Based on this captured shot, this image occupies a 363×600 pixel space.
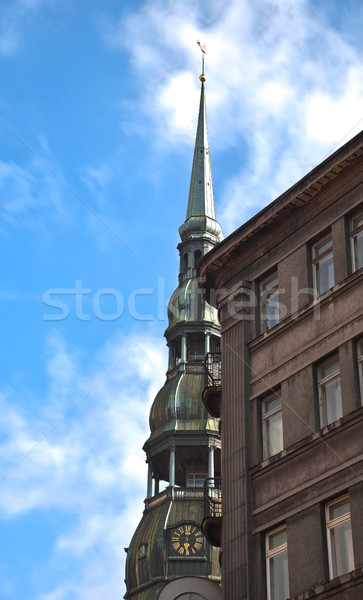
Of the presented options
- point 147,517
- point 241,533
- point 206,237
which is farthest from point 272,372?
point 206,237

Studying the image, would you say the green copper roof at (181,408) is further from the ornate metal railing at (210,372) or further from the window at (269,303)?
the window at (269,303)

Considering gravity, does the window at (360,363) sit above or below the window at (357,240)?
below

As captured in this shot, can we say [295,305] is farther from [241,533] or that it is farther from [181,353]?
[181,353]

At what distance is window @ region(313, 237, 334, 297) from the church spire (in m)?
63.3

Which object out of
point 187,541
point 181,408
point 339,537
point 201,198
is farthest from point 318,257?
point 201,198

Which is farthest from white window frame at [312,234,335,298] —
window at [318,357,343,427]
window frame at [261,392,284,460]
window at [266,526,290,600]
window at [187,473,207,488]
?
window at [187,473,207,488]

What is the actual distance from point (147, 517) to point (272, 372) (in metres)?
52.2

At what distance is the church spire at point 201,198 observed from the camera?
95250 mm

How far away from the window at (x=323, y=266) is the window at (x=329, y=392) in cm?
228

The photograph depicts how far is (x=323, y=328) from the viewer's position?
28875 mm

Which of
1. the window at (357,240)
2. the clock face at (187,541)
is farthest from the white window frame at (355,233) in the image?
the clock face at (187,541)

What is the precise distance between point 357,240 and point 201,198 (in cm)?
6999

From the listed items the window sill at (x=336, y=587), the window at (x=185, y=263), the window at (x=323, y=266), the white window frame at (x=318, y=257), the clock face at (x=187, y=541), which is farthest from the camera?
the window at (x=185, y=263)

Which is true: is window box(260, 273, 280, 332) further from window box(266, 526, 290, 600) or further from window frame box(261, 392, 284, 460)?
window box(266, 526, 290, 600)
